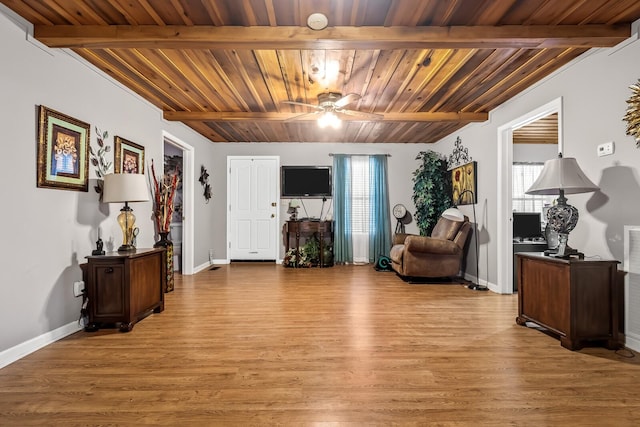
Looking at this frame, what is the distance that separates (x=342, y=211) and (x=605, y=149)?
424cm

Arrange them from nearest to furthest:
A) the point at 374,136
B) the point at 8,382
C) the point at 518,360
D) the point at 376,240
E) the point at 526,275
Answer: the point at 8,382, the point at 518,360, the point at 526,275, the point at 374,136, the point at 376,240

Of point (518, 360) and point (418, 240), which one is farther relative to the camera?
point (418, 240)

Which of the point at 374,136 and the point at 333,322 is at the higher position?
the point at 374,136

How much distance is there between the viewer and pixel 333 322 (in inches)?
117

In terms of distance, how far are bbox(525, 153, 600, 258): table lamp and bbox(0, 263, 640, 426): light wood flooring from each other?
820 mm

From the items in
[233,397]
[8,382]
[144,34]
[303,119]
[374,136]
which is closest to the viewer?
[233,397]

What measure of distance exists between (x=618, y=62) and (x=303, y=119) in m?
3.20

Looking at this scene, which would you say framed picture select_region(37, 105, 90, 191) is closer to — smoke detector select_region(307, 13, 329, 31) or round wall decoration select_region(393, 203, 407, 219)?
smoke detector select_region(307, 13, 329, 31)

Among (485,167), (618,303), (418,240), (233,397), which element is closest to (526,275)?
(618,303)

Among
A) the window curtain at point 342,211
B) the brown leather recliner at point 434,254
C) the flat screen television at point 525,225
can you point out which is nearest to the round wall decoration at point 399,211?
the window curtain at point 342,211

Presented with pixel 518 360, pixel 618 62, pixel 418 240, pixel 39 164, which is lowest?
pixel 518 360

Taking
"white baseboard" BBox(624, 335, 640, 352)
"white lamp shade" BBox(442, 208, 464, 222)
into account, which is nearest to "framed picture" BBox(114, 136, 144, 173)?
"white lamp shade" BBox(442, 208, 464, 222)

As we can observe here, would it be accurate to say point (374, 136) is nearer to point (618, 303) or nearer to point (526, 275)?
point (526, 275)

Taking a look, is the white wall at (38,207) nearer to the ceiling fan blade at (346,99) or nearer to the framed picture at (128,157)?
the framed picture at (128,157)
